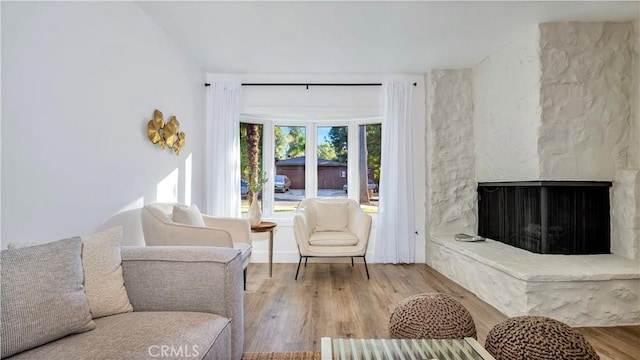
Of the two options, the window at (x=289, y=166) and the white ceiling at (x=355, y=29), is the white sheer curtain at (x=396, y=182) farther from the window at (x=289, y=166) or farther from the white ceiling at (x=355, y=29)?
the window at (x=289, y=166)

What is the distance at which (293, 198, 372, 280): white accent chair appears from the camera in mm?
3605

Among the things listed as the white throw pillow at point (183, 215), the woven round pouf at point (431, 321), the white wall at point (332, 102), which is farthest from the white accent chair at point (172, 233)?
the white wall at point (332, 102)

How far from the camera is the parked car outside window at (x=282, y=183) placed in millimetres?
4855

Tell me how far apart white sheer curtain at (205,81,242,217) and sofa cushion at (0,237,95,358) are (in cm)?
289

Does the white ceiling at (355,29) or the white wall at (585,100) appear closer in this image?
the white ceiling at (355,29)

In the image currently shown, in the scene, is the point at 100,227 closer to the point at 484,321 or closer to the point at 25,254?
the point at 25,254

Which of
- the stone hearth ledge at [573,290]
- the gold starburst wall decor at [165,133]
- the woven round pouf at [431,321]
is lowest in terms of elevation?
the stone hearth ledge at [573,290]

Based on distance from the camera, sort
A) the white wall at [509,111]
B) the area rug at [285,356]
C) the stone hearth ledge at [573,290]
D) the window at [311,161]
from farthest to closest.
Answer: the window at [311,161], the white wall at [509,111], the stone hearth ledge at [573,290], the area rug at [285,356]

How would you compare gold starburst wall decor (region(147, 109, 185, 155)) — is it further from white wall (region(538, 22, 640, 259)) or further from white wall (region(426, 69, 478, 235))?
white wall (region(538, 22, 640, 259))

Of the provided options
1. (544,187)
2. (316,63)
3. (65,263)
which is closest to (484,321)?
(544,187)

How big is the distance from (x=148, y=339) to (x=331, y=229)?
304 cm

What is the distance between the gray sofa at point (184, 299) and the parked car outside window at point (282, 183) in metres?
3.14

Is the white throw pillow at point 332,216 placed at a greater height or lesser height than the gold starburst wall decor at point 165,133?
lesser

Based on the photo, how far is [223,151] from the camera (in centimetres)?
428
